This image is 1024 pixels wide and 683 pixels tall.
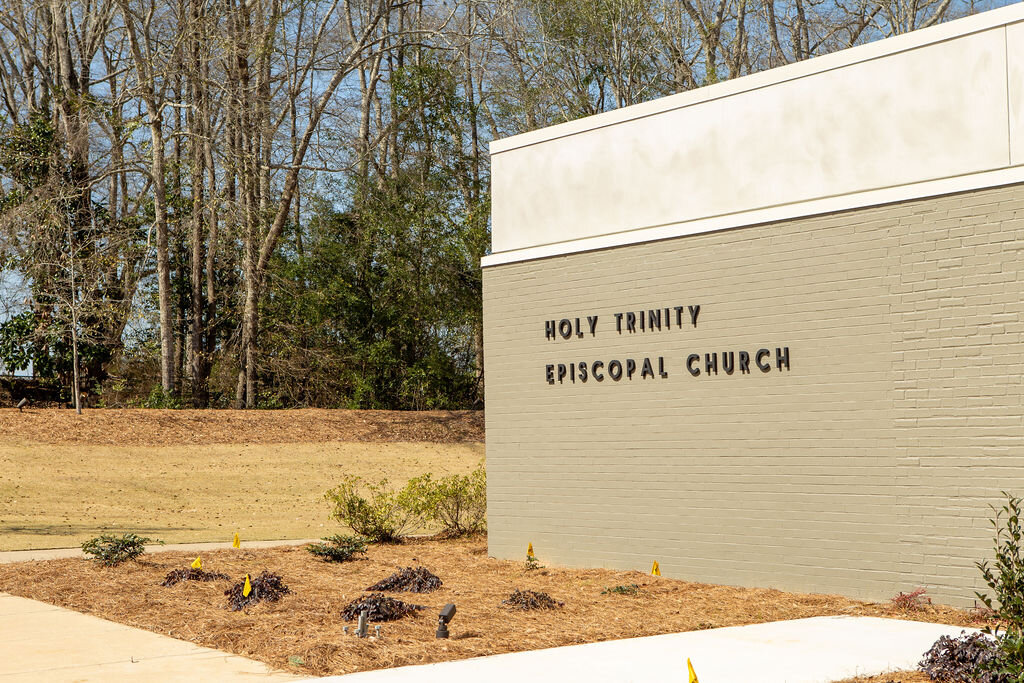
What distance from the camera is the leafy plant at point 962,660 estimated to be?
21.0 feet

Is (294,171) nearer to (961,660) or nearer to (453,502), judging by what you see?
(453,502)

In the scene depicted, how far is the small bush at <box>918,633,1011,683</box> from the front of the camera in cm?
641

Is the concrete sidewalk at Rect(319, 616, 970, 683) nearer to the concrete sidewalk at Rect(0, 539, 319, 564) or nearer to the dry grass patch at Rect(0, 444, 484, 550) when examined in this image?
the concrete sidewalk at Rect(0, 539, 319, 564)

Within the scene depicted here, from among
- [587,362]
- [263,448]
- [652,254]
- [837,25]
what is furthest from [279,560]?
[837,25]

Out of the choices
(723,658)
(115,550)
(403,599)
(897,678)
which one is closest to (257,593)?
(403,599)

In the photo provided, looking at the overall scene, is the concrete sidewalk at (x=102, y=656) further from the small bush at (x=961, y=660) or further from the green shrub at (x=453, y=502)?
the green shrub at (x=453, y=502)

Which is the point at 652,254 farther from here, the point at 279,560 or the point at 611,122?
the point at 279,560

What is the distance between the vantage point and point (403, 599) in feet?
34.2

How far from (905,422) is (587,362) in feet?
12.8

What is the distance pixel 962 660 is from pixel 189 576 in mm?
7861

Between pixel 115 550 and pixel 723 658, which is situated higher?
pixel 115 550

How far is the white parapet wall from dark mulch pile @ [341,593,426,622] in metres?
5.03

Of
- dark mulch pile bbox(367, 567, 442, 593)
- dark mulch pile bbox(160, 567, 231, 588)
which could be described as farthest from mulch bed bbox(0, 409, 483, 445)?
dark mulch pile bbox(367, 567, 442, 593)

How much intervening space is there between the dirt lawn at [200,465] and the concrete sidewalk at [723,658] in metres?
10.1
